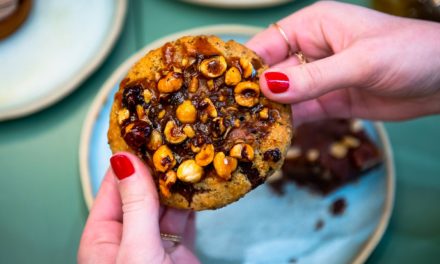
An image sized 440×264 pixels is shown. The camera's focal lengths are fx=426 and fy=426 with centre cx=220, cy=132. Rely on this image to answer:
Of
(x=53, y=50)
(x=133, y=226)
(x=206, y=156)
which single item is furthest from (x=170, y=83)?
(x=53, y=50)

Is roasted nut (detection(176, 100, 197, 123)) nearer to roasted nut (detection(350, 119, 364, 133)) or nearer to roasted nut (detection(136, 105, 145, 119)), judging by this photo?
roasted nut (detection(136, 105, 145, 119))

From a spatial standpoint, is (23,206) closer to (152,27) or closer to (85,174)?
(85,174)

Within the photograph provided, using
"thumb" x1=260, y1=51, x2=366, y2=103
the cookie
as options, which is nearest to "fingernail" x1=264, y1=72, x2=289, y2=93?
"thumb" x1=260, y1=51, x2=366, y2=103

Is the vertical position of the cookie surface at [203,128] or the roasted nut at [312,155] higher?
the cookie surface at [203,128]

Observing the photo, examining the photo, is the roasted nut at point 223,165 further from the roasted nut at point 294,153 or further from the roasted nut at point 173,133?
the roasted nut at point 294,153

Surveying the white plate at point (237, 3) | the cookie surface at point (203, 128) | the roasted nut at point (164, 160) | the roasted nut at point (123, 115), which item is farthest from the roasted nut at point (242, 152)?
the white plate at point (237, 3)

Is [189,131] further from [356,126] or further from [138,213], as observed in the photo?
[356,126]
